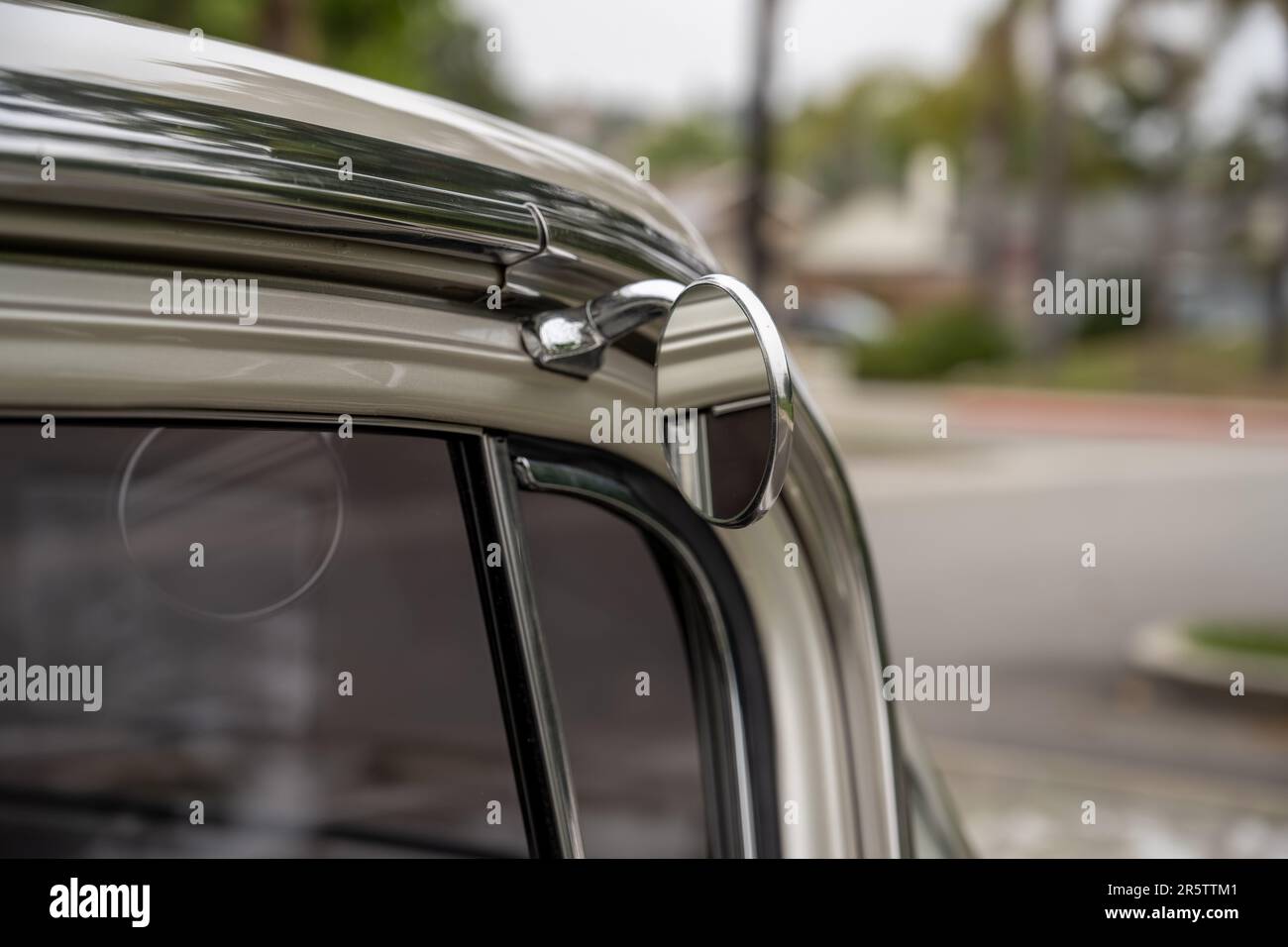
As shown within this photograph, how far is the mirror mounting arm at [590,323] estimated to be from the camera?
94cm

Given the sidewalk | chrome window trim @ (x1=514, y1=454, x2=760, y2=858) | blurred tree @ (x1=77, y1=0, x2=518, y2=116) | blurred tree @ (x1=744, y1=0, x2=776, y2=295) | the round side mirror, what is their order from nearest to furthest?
the round side mirror, chrome window trim @ (x1=514, y1=454, x2=760, y2=858), the sidewalk, blurred tree @ (x1=77, y1=0, x2=518, y2=116), blurred tree @ (x1=744, y1=0, x2=776, y2=295)

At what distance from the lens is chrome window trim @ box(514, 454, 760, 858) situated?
1091 mm

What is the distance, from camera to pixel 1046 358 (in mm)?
25469

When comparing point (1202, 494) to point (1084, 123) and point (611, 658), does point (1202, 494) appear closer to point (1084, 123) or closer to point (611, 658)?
point (611, 658)

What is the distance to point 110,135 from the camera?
0.75m

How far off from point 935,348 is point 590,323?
77.6ft

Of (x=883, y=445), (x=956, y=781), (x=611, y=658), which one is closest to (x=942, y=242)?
(x=883, y=445)

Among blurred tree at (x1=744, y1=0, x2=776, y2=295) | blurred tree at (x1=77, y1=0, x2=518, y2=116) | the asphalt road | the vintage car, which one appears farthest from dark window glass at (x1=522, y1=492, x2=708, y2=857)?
blurred tree at (x1=744, y1=0, x2=776, y2=295)

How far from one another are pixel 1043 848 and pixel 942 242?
42.5 m

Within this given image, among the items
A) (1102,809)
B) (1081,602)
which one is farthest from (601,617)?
Answer: (1081,602)

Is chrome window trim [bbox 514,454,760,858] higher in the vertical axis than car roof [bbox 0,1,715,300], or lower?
lower

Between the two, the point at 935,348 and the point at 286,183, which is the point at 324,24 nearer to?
the point at 935,348

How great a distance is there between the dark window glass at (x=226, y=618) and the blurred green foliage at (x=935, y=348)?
22.4m

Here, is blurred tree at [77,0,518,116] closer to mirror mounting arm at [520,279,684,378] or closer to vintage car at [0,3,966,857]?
vintage car at [0,3,966,857]
